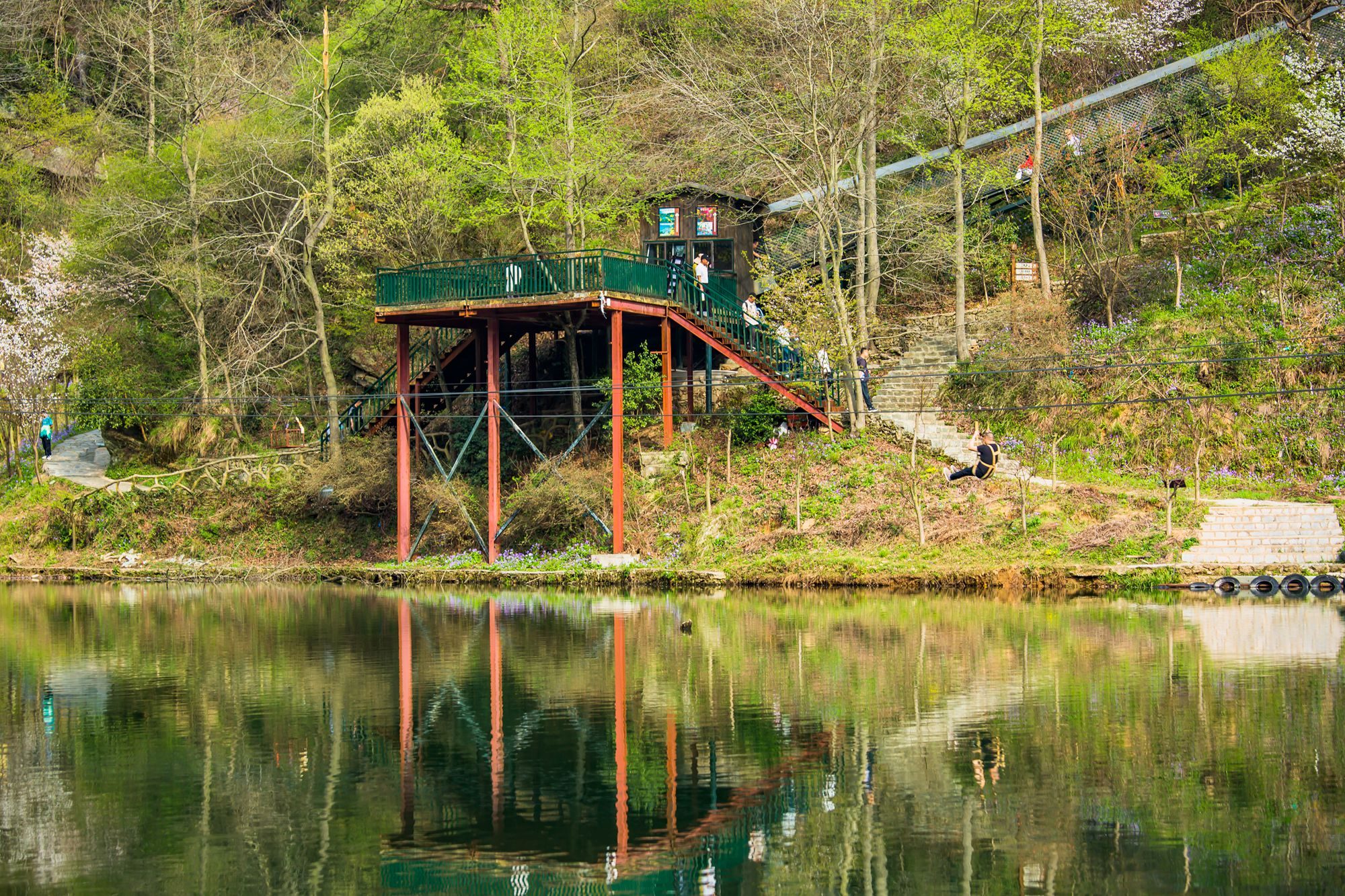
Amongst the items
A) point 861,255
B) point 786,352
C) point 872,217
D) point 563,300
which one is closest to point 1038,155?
point 872,217

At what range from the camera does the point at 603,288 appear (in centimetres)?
3506

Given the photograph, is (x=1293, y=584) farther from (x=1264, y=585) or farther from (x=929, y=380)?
(x=929, y=380)

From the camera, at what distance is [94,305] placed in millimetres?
47688

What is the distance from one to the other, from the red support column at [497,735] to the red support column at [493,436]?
937 cm

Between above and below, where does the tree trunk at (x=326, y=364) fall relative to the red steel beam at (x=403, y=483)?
above

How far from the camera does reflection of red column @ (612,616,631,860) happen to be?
1430 cm

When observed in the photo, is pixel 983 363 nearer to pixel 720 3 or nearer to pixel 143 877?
pixel 720 3

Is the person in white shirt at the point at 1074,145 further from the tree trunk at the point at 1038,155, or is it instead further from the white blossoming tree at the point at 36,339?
the white blossoming tree at the point at 36,339

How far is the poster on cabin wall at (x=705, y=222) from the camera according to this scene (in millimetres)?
42312

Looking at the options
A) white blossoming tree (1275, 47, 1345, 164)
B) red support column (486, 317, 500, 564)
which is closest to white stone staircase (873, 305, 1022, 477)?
white blossoming tree (1275, 47, 1345, 164)

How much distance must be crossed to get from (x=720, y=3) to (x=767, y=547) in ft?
93.4

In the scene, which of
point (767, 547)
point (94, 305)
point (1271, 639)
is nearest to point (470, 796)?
point (1271, 639)

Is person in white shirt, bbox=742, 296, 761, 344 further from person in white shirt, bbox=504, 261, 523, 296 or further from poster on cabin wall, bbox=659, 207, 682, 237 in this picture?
person in white shirt, bbox=504, 261, 523, 296

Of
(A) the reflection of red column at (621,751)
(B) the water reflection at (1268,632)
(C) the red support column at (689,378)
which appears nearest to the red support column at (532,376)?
(C) the red support column at (689,378)
